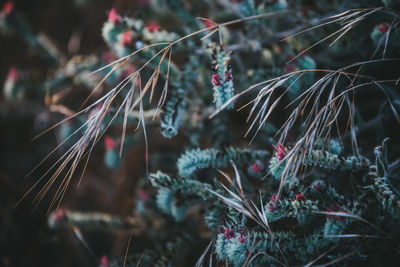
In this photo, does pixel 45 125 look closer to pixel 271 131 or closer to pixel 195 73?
pixel 195 73

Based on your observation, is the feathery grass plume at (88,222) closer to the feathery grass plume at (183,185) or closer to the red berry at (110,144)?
the red berry at (110,144)

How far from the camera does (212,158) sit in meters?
1.01

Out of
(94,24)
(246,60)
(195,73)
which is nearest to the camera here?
(195,73)

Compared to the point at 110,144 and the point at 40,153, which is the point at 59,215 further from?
the point at 40,153

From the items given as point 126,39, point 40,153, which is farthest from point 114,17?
point 40,153

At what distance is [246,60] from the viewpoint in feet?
5.34

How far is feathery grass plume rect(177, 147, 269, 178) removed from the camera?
3.23 feet

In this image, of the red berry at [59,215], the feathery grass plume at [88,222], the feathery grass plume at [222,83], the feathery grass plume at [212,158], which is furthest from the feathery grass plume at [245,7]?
the red berry at [59,215]

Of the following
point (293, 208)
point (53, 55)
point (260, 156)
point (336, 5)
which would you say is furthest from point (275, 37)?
point (53, 55)

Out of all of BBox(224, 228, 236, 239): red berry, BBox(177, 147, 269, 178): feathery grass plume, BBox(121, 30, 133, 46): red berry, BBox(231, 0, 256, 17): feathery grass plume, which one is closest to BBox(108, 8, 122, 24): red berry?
BBox(121, 30, 133, 46): red berry

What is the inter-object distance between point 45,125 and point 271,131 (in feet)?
3.92

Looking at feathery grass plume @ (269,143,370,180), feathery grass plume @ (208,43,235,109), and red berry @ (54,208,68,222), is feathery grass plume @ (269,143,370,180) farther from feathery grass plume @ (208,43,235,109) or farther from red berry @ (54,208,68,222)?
red berry @ (54,208,68,222)

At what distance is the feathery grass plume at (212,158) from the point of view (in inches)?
38.8

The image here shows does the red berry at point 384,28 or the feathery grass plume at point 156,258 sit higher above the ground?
the red berry at point 384,28
